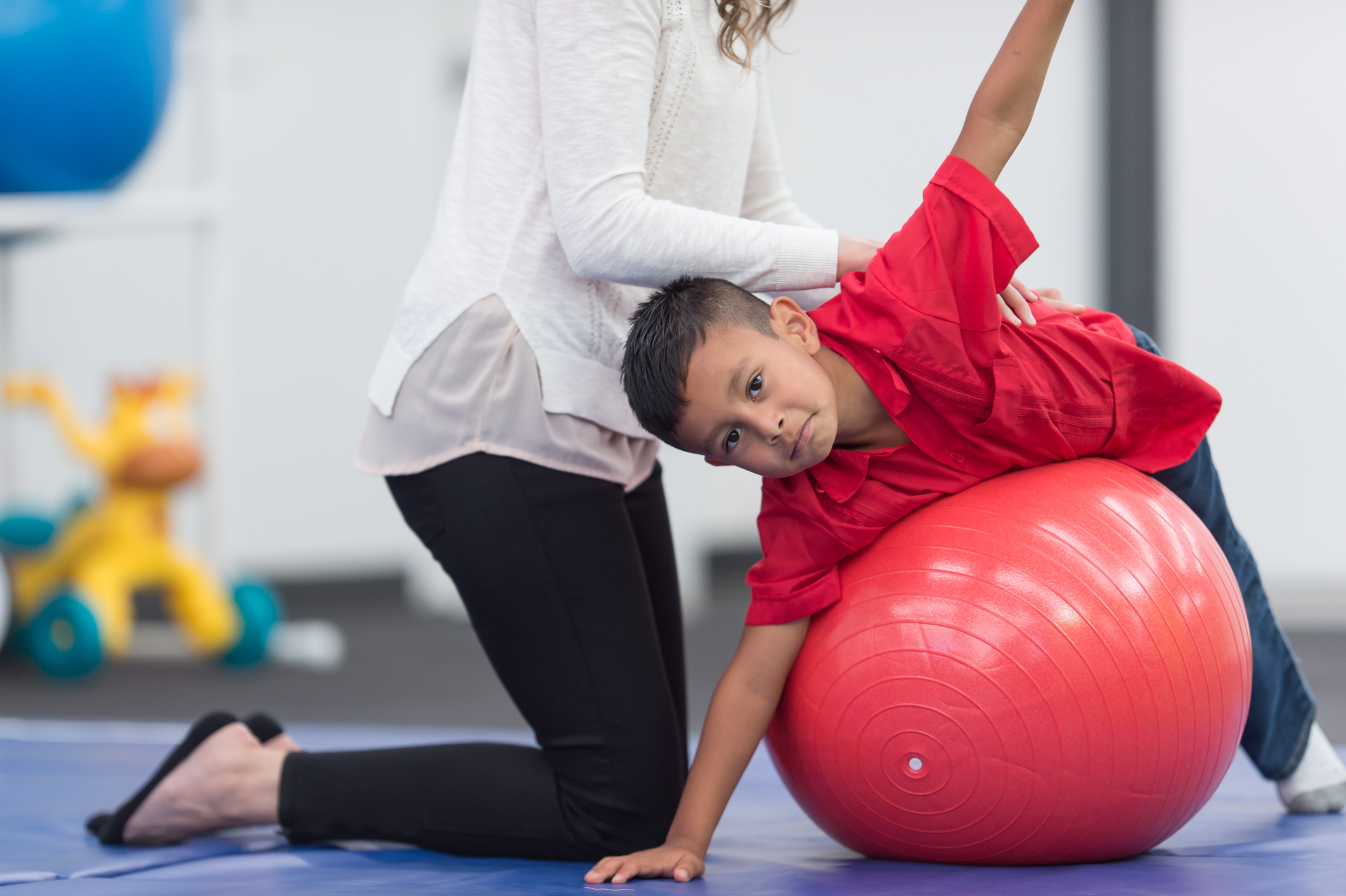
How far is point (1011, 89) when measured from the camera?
1417mm

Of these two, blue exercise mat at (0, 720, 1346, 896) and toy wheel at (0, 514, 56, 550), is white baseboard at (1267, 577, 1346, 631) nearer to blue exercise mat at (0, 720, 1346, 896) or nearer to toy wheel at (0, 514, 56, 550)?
blue exercise mat at (0, 720, 1346, 896)

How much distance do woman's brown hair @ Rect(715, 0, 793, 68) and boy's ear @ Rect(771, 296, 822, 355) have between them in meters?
0.31

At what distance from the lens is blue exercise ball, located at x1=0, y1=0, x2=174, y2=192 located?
10.6 ft

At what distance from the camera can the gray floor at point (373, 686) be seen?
123 inches

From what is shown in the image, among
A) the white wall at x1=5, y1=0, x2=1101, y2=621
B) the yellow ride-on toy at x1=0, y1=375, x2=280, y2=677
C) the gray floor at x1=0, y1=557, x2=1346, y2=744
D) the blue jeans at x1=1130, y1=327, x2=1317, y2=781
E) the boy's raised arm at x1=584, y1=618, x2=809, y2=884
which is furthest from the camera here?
the white wall at x1=5, y1=0, x2=1101, y2=621

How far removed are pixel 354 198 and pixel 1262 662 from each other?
4.37m

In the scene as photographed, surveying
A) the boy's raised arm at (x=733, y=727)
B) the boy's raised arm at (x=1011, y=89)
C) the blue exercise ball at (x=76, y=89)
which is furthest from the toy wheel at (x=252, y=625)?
the boy's raised arm at (x=1011, y=89)

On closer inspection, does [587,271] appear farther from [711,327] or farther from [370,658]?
[370,658]

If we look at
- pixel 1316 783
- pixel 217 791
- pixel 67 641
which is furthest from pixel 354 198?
→ pixel 1316 783

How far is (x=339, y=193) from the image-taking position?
5.25m

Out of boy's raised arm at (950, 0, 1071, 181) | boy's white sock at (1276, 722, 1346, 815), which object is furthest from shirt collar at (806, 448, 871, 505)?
boy's white sock at (1276, 722, 1346, 815)

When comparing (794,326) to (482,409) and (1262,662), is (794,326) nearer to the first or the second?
(482,409)

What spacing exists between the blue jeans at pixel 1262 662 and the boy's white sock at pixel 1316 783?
2cm

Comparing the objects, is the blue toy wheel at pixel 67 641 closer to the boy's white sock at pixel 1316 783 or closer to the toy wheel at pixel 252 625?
the toy wheel at pixel 252 625
